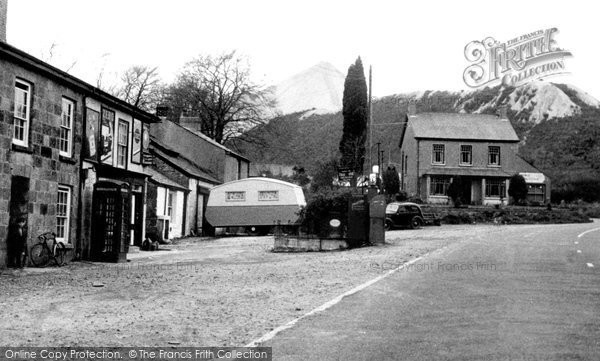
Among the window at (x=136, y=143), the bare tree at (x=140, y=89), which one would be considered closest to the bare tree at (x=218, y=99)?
the bare tree at (x=140, y=89)

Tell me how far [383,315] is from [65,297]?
245 inches

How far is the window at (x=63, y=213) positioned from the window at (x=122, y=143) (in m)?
4.82

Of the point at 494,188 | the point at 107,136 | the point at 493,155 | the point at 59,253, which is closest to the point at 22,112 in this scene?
the point at 59,253

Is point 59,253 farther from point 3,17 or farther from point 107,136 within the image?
point 3,17

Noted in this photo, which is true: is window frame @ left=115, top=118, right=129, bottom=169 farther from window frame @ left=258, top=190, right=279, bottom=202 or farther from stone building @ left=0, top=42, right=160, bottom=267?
window frame @ left=258, top=190, right=279, bottom=202

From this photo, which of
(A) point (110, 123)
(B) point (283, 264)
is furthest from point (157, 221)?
(B) point (283, 264)

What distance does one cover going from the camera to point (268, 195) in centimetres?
4166

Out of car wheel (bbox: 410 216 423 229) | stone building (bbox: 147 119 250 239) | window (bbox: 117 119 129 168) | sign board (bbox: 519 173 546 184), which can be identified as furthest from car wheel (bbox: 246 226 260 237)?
sign board (bbox: 519 173 546 184)

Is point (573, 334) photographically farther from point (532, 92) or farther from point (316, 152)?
point (532, 92)

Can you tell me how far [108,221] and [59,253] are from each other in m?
3.05

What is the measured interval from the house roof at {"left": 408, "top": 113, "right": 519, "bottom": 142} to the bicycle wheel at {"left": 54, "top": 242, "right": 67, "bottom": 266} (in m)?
46.6

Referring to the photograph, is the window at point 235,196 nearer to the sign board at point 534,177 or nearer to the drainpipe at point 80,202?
the drainpipe at point 80,202

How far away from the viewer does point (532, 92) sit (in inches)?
6447

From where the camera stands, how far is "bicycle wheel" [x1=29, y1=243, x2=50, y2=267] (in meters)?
20.6
